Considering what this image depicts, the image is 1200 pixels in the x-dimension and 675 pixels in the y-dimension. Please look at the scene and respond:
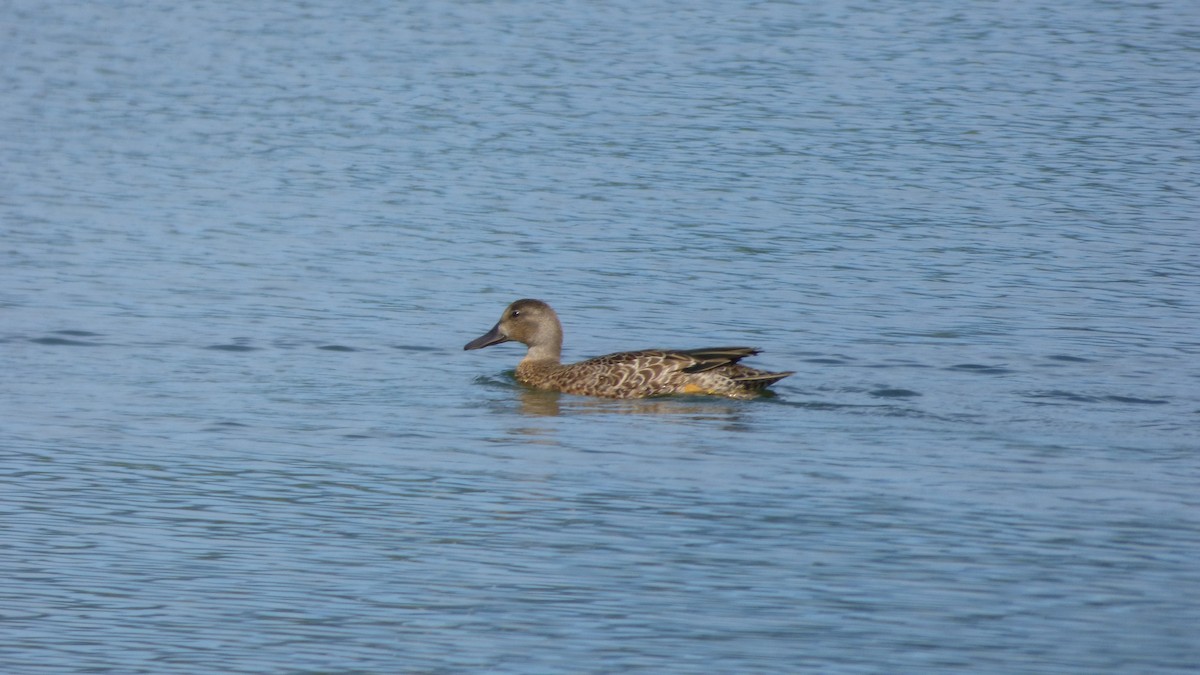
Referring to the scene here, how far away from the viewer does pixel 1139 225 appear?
64.4 ft

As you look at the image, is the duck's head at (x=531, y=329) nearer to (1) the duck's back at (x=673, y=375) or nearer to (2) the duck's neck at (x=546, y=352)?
(2) the duck's neck at (x=546, y=352)

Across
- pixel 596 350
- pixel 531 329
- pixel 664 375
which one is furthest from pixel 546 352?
pixel 664 375

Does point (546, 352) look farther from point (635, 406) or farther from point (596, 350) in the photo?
point (635, 406)

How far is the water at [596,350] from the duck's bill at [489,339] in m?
0.24

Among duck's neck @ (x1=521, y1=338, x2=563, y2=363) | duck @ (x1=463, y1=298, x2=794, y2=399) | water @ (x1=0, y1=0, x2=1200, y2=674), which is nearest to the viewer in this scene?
water @ (x1=0, y1=0, x2=1200, y2=674)

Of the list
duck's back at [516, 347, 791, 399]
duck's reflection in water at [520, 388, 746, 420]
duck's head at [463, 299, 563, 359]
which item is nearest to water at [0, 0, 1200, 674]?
duck's reflection in water at [520, 388, 746, 420]

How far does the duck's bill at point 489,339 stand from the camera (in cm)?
1462

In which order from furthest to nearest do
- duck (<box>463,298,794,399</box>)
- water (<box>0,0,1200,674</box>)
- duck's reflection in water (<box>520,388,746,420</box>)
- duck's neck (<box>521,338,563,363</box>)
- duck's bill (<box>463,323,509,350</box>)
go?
duck's neck (<box>521,338,563,363</box>)
duck's bill (<box>463,323,509,350</box>)
duck (<box>463,298,794,399</box>)
duck's reflection in water (<box>520,388,746,420</box>)
water (<box>0,0,1200,674</box>)

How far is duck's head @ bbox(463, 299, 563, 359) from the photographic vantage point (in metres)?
14.7

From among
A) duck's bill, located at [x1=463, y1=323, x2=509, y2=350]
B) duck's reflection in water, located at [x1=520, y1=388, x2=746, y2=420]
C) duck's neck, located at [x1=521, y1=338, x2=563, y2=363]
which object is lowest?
duck's reflection in water, located at [x1=520, y1=388, x2=746, y2=420]

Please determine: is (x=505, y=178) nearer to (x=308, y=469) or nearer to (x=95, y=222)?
(x=95, y=222)

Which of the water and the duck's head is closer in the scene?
the water

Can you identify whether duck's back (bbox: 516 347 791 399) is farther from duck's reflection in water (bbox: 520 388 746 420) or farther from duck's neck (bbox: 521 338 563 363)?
duck's neck (bbox: 521 338 563 363)

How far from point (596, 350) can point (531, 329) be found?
85 centimetres
